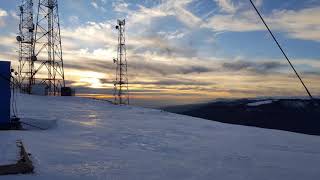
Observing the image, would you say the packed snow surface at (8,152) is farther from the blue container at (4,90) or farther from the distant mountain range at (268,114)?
the distant mountain range at (268,114)

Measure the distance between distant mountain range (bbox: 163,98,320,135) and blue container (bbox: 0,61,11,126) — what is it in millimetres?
59544

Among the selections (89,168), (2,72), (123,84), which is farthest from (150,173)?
(123,84)

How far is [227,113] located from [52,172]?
88.1 meters

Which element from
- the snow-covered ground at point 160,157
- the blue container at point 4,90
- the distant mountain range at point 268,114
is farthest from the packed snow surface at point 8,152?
the distant mountain range at point 268,114

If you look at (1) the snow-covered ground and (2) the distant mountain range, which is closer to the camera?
(1) the snow-covered ground

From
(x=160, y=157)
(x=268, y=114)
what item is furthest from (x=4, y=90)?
(x=268, y=114)

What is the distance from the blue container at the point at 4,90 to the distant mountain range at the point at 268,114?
59.5m

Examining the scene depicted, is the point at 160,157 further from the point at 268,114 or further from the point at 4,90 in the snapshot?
the point at 268,114

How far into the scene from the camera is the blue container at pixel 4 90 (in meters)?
11.8

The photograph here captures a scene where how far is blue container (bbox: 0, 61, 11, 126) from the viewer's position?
464 inches

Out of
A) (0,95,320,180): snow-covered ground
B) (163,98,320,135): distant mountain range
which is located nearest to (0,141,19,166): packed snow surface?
(0,95,320,180): snow-covered ground

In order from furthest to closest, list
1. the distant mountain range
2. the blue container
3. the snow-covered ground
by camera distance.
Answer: the distant mountain range
the blue container
the snow-covered ground

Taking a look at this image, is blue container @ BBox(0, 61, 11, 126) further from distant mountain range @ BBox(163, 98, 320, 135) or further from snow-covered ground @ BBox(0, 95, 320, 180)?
distant mountain range @ BBox(163, 98, 320, 135)

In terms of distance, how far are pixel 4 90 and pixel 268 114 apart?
92.9 meters
